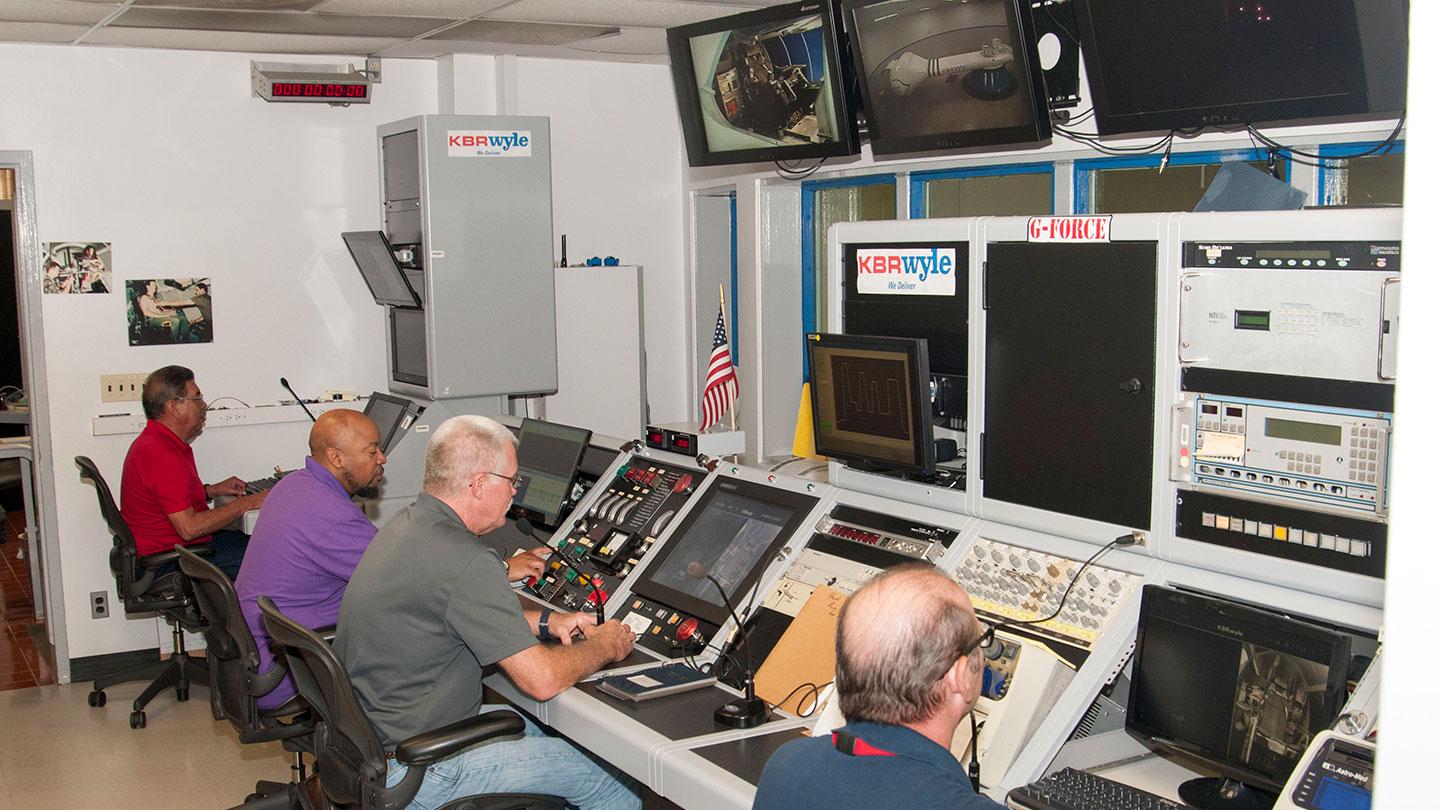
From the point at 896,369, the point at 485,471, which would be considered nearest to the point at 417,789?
the point at 485,471

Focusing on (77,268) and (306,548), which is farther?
(77,268)

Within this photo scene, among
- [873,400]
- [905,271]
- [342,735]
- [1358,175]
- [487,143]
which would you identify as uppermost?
[487,143]

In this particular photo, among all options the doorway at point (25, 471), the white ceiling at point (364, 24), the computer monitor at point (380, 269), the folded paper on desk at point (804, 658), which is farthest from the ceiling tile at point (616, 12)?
the folded paper on desk at point (804, 658)

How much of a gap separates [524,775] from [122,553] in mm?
2932

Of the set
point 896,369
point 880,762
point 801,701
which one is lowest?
point 801,701

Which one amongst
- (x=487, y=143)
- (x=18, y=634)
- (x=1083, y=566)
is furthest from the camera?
(x=18, y=634)

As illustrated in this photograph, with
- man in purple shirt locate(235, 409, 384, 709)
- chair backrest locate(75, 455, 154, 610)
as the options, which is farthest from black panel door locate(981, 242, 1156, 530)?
chair backrest locate(75, 455, 154, 610)

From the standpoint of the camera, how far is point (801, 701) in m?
2.78

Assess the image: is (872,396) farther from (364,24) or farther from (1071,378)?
(364,24)

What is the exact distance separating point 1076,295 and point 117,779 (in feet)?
12.2

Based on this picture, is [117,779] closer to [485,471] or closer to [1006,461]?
[485,471]

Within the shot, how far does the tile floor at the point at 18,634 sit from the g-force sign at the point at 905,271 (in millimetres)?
4430

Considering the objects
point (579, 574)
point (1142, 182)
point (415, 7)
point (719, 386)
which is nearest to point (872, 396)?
point (579, 574)

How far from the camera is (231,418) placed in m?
5.88
